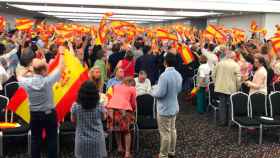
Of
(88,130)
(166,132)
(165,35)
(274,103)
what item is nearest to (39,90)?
(88,130)

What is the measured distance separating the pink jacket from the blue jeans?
1.08 metres

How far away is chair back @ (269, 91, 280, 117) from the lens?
688cm

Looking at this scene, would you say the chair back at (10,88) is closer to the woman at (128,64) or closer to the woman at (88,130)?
the woman at (128,64)

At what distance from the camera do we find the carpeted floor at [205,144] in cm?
589

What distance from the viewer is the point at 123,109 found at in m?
5.51

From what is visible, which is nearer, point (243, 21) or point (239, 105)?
point (239, 105)

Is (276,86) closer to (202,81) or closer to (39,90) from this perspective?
(202,81)

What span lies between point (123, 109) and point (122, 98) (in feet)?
0.53

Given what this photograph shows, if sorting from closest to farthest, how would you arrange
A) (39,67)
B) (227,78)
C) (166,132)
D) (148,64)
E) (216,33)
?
(39,67) < (166,132) < (227,78) < (148,64) < (216,33)

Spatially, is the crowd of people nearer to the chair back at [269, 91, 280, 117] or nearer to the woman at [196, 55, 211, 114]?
the woman at [196, 55, 211, 114]

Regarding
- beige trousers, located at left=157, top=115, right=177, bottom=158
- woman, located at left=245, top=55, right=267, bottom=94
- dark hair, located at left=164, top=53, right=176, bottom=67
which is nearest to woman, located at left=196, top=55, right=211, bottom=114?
woman, located at left=245, top=55, right=267, bottom=94

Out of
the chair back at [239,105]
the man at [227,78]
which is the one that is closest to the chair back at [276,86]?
the man at [227,78]

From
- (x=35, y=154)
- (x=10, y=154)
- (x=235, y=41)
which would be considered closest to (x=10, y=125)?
(x=10, y=154)

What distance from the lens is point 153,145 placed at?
6.32 metres
